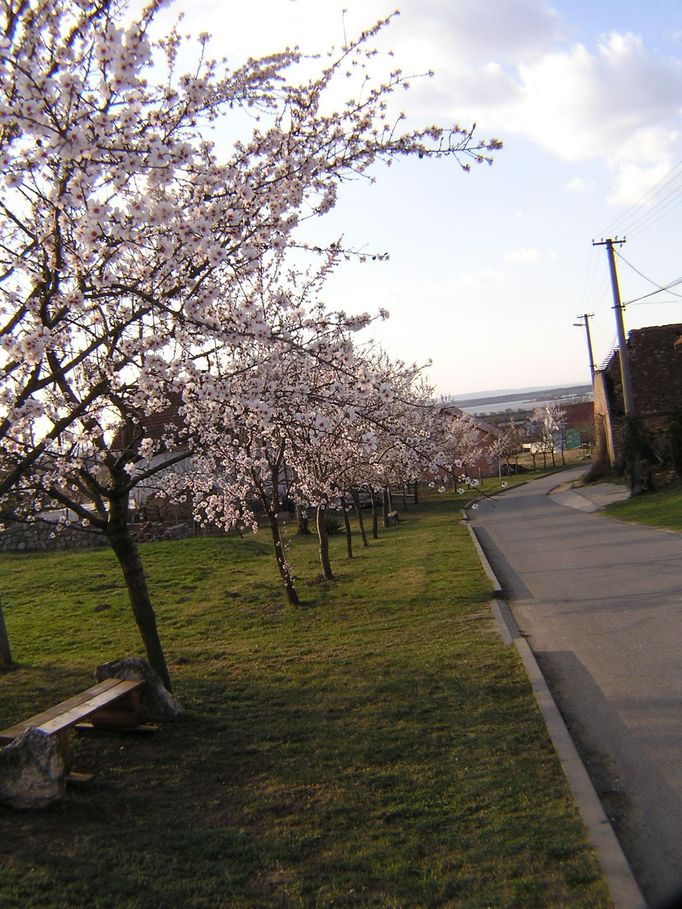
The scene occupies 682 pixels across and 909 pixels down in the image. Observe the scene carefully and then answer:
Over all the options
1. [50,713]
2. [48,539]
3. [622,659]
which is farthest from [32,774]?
[48,539]

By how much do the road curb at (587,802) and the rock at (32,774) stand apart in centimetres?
309

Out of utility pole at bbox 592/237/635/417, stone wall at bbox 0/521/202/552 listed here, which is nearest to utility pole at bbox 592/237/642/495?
utility pole at bbox 592/237/635/417

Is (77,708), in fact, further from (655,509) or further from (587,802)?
(655,509)

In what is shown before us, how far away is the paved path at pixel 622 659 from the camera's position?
4.18m

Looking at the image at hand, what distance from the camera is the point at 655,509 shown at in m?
21.9

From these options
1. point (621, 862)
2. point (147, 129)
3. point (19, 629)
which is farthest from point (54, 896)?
point (19, 629)

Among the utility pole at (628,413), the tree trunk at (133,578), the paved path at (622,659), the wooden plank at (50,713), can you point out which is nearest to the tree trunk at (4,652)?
the tree trunk at (133,578)

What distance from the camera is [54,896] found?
11.8 feet

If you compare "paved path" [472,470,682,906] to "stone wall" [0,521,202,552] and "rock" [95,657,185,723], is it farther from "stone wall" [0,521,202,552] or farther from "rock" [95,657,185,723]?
"stone wall" [0,521,202,552]

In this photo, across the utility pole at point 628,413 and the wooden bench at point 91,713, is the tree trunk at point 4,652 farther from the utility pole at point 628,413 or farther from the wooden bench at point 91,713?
the utility pole at point 628,413

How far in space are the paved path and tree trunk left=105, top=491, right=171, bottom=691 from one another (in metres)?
3.40

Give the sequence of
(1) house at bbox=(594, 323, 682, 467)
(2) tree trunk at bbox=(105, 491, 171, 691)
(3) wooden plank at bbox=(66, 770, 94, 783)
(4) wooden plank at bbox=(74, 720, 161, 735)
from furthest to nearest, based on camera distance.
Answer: (1) house at bbox=(594, 323, 682, 467) < (2) tree trunk at bbox=(105, 491, 171, 691) < (4) wooden plank at bbox=(74, 720, 161, 735) < (3) wooden plank at bbox=(66, 770, 94, 783)

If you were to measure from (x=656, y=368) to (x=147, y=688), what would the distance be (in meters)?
30.3

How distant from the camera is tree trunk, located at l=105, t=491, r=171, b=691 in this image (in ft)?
23.9
